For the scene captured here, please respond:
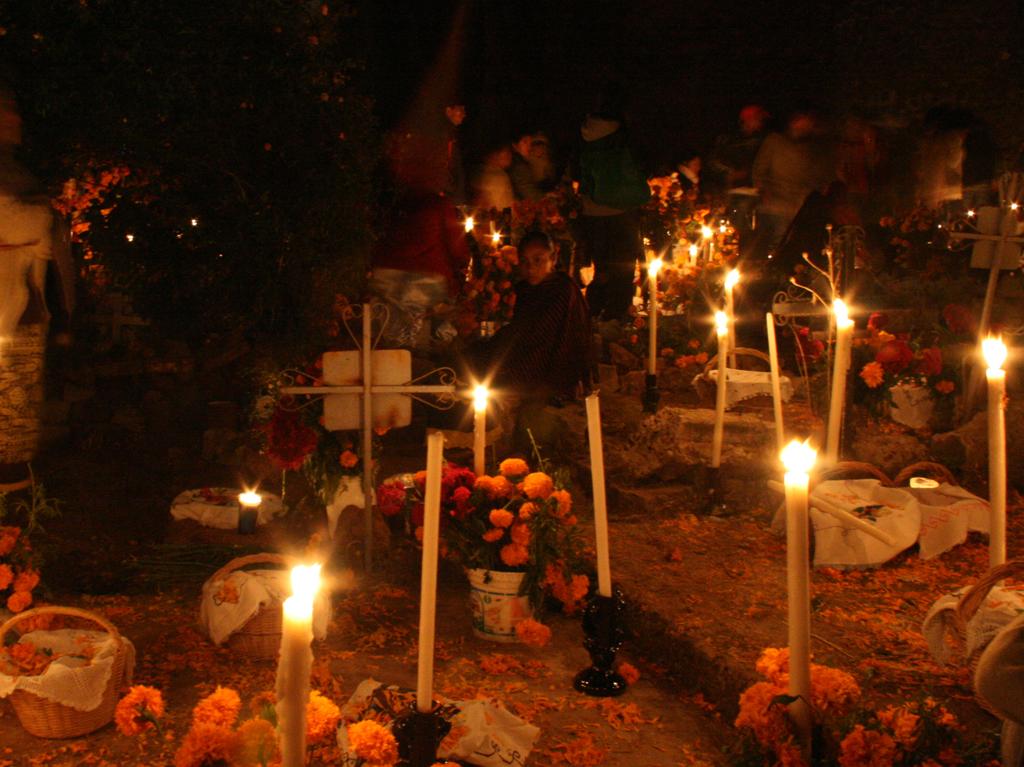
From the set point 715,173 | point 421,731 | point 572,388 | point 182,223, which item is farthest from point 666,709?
point 715,173

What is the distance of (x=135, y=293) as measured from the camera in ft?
16.0

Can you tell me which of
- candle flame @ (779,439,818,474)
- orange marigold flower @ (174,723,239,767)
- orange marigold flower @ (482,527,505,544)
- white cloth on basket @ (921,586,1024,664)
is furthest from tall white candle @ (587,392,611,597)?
orange marigold flower @ (174,723,239,767)

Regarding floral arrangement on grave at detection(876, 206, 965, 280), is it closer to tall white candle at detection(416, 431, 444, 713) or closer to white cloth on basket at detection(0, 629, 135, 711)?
tall white candle at detection(416, 431, 444, 713)

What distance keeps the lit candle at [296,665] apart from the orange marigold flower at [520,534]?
73.5 inches

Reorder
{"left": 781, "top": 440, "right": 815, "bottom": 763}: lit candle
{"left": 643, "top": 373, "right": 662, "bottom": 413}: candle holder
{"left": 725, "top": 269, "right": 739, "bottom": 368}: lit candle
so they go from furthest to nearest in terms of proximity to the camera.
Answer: {"left": 643, "top": 373, "right": 662, "bottom": 413}: candle holder → {"left": 725, "top": 269, "right": 739, "bottom": 368}: lit candle → {"left": 781, "top": 440, "right": 815, "bottom": 763}: lit candle

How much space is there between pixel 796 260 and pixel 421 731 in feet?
18.1

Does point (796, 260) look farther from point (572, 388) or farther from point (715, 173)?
point (572, 388)

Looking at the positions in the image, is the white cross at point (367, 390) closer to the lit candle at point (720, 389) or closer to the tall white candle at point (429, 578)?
the lit candle at point (720, 389)

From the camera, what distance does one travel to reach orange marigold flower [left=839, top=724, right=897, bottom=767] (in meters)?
1.98


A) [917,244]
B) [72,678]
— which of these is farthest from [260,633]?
[917,244]

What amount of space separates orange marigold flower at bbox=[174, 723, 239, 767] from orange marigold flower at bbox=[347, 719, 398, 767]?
0.28 metres

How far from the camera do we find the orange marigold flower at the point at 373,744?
203 centimetres

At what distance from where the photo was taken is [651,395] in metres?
5.86

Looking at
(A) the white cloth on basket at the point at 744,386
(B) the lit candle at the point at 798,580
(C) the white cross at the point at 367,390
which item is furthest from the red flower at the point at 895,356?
(B) the lit candle at the point at 798,580
